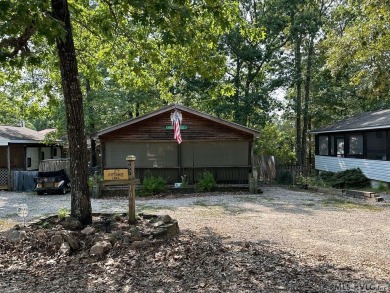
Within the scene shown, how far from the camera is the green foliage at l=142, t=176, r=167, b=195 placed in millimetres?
15516

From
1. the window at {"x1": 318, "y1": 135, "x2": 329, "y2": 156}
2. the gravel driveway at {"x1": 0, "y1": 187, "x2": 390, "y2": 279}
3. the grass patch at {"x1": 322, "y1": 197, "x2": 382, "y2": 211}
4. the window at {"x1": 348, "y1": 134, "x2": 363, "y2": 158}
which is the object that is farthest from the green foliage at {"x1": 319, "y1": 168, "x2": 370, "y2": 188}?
the window at {"x1": 318, "y1": 135, "x2": 329, "y2": 156}

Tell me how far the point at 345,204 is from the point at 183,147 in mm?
7990

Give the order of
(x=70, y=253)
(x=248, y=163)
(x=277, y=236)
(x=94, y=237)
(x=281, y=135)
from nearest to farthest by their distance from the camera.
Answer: (x=70, y=253)
(x=94, y=237)
(x=277, y=236)
(x=248, y=163)
(x=281, y=135)

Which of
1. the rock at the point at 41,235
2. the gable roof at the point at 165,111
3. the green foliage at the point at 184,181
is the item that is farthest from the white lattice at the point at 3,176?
the rock at the point at 41,235

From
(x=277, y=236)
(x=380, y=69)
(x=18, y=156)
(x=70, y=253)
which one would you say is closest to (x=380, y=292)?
(x=277, y=236)

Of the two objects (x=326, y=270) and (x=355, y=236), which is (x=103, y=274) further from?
(x=355, y=236)

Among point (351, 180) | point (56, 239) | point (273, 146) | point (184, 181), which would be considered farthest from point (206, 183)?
point (273, 146)

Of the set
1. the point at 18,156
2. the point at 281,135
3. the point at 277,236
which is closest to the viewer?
the point at 277,236

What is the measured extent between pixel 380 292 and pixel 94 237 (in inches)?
161

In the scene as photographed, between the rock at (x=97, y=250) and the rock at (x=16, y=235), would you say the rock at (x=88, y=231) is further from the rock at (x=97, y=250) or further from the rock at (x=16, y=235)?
the rock at (x=16, y=235)

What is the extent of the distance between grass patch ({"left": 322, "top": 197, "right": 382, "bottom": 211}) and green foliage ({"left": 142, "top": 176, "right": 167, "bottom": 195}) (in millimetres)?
6750

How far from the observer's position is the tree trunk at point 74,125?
637 cm

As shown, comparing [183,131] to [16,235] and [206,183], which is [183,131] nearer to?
[206,183]

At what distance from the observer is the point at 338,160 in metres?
20.3
